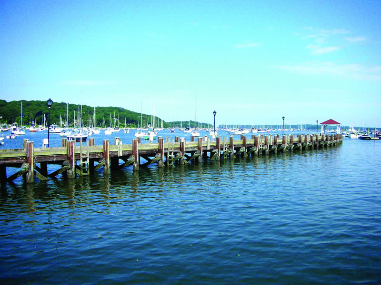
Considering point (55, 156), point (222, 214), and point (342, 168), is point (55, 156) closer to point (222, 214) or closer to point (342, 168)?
point (222, 214)

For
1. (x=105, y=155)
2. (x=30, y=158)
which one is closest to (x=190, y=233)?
(x=30, y=158)

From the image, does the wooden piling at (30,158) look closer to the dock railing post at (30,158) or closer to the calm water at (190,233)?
the dock railing post at (30,158)

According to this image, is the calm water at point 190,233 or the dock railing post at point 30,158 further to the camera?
the dock railing post at point 30,158

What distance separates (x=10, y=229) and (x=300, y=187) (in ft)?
58.3

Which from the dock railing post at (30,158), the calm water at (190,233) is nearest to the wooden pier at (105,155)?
the dock railing post at (30,158)

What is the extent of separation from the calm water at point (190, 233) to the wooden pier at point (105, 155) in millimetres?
1709

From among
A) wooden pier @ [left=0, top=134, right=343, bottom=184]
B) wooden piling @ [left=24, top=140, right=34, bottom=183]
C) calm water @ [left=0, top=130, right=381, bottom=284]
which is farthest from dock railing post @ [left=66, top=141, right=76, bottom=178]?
wooden piling @ [left=24, top=140, right=34, bottom=183]

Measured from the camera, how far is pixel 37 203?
18.4m

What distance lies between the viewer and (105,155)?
91.7 feet

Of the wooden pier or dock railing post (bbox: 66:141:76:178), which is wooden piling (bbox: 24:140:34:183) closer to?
the wooden pier

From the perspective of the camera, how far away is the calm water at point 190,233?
1010cm

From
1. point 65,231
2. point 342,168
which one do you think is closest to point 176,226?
point 65,231

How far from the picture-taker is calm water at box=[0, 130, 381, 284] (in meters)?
10.1

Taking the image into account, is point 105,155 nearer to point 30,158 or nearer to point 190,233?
point 30,158
